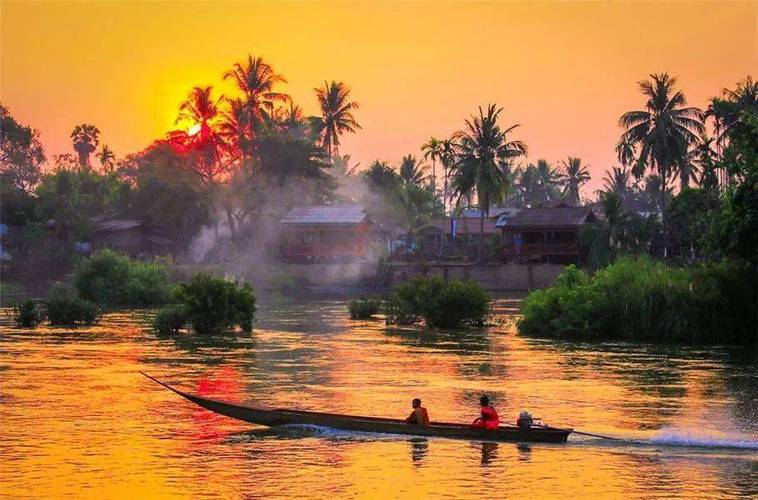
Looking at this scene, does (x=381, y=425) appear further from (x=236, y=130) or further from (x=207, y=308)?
(x=236, y=130)

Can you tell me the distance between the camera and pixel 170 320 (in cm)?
4988

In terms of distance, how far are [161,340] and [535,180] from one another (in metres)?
123

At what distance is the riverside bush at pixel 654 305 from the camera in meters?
45.7

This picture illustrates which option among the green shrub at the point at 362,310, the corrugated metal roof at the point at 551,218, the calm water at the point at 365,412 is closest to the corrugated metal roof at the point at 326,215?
the corrugated metal roof at the point at 551,218

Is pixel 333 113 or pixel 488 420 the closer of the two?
pixel 488 420

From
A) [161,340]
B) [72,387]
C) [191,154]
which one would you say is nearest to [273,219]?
[191,154]

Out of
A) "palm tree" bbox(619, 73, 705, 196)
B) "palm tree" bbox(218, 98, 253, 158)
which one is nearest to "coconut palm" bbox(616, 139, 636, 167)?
"palm tree" bbox(619, 73, 705, 196)

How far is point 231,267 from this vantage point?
94.1 m

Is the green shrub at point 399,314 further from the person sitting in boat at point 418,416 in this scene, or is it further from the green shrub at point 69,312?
the person sitting in boat at point 418,416

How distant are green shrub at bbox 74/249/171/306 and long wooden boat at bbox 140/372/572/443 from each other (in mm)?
46043

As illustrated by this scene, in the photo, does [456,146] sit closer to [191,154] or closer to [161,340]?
[191,154]

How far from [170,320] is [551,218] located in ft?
159

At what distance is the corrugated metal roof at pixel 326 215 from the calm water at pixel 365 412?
49796 millimetres

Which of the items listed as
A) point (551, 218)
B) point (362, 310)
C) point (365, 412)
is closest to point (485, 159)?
point (551, 218)
